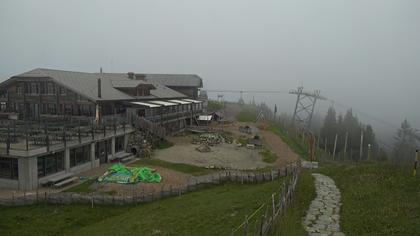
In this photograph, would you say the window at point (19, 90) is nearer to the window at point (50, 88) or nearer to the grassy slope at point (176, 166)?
the window at point (50, 88)

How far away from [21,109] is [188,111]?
2534 centimetres

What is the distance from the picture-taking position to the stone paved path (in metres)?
12.3

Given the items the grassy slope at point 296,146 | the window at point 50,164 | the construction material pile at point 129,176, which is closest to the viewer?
the window at point 50,164

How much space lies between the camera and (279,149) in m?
44.6

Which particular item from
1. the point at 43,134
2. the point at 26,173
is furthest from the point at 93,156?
the point at 26,173

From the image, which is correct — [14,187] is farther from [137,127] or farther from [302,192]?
[302,192]

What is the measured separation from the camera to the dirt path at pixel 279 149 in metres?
37.8

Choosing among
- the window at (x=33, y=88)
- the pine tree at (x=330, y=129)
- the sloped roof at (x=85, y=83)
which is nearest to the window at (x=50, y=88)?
the sloped roof at (x=85, y=83)

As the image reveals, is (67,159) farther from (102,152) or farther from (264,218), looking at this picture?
(264,218)

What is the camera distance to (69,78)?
43.2m

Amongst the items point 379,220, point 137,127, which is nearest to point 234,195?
point 379,220

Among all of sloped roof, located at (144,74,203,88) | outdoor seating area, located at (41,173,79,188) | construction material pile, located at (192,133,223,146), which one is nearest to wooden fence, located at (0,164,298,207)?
outdoor seating area, located at (41,173,79,188)

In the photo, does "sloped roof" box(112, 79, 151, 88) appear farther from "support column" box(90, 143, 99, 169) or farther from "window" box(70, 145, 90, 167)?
"window" box(70, 145, 90, 167)

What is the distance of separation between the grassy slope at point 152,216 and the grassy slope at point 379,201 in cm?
430
